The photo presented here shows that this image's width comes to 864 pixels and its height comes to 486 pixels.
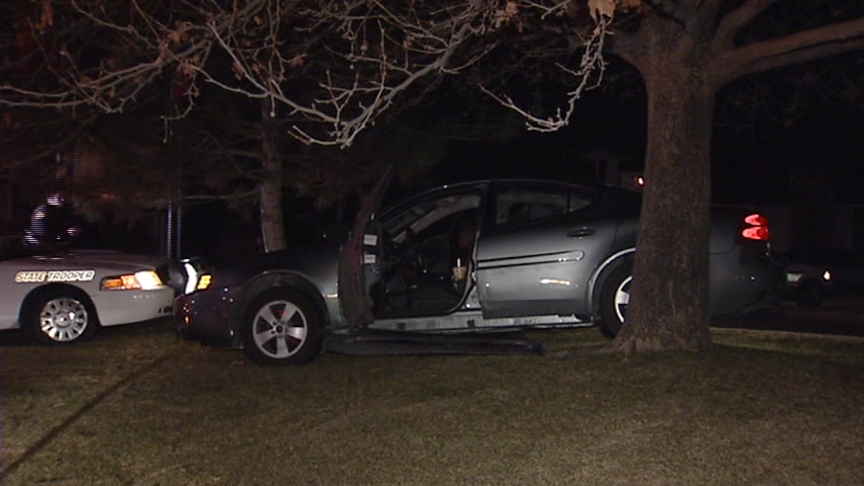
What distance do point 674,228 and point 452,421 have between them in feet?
9.09

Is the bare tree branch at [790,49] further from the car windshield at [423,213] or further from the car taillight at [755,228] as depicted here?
the car windshield at [423,213]

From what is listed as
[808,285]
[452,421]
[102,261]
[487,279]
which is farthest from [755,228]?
[808,285]

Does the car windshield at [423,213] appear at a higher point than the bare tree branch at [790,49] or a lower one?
lower

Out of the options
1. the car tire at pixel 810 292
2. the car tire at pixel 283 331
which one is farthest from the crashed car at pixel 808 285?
the car tire at pixel 283 331

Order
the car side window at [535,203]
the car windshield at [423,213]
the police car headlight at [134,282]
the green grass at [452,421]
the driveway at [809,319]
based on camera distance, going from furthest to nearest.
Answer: the driveway at [809,319]
the police car headlight at [134,282]
the car windshield at [423,213]
the car side window at [535,203]
the green grass at [452,421]

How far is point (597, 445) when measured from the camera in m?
6.49

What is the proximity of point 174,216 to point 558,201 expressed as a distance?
28.6 ft

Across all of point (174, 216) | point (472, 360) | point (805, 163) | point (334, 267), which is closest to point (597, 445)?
point (472, 360)

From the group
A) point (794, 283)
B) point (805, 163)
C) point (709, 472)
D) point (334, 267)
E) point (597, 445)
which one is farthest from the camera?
point (805, 163)

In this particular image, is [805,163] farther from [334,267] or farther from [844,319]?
[334,267]

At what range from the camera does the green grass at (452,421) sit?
6141 mm

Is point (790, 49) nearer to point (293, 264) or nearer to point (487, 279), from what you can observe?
point (487, 279)

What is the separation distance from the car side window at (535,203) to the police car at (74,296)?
3.48 meters

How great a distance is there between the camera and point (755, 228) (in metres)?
9.86
